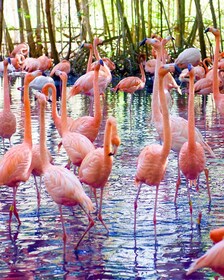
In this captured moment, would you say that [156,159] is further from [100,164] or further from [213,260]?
[213,260]

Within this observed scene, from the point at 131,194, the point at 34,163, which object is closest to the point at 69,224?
the point at 34,163

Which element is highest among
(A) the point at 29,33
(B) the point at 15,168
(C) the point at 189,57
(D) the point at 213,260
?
(A) the point at 29,33

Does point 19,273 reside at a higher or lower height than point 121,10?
lower

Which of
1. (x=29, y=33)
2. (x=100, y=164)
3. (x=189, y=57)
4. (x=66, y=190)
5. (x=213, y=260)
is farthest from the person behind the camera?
(x=29, y=33)

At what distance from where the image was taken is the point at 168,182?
8172 millimetres

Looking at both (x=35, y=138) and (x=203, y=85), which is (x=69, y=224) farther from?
(x=203, y=85)

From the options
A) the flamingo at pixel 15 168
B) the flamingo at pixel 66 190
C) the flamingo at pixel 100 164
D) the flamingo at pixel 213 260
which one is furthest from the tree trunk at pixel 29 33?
the flamingo at pixel 213 260

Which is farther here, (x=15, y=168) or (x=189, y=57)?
(x=189, y=57)

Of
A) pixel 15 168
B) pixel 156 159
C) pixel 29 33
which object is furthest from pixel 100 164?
pixel 29 33

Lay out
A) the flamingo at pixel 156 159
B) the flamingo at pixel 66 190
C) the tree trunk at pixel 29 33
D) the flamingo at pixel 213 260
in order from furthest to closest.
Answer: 1. the tree trunk at pixel 29 33
2. the flamingo at pixel 156 159
3. the flamingo at pixel 66 190
4. the flamingo at pixel 213 260

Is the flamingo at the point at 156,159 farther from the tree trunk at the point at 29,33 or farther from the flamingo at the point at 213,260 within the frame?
the tree trunk at the point at 29,33

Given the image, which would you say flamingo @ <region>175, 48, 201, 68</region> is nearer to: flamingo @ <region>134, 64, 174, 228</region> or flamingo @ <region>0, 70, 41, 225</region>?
flamingo @ <region>134, 64, 174, 228</region>

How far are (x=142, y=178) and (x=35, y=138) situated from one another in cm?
459

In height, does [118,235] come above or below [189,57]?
below
